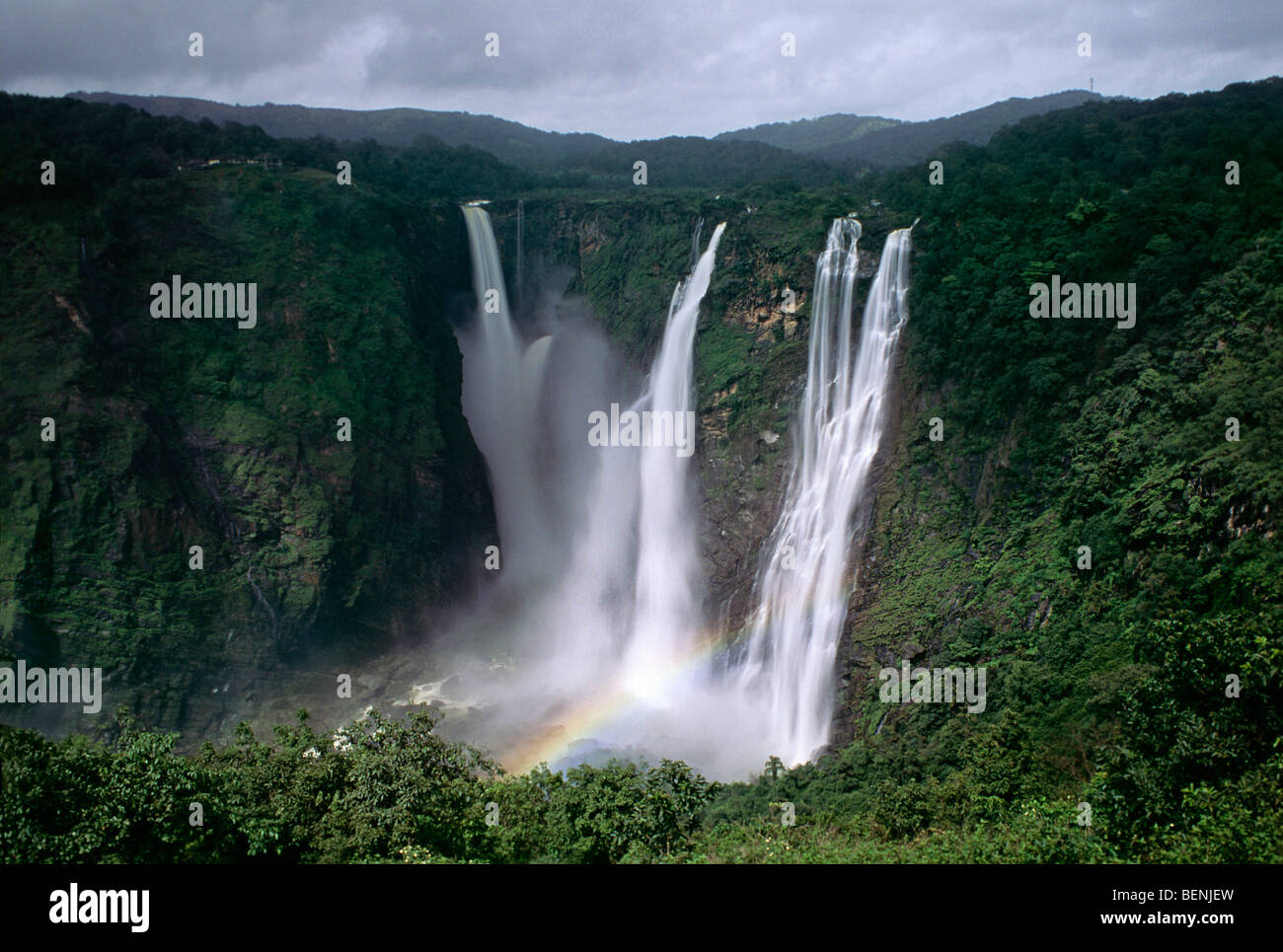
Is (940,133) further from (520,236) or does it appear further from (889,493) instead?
(889,493)

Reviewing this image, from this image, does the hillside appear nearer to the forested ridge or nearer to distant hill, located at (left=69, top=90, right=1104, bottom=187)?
the forested ridge

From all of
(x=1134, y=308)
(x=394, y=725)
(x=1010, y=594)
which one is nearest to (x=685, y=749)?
(x=1010, y=594)

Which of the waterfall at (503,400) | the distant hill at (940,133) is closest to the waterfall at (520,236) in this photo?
the waterfall at (503,400)

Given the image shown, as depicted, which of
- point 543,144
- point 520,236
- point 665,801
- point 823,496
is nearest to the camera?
point 665,801

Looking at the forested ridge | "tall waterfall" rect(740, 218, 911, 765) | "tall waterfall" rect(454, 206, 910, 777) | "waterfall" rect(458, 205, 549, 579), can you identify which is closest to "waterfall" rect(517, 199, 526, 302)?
"waterfall" rect(458, 205, 549, 579)

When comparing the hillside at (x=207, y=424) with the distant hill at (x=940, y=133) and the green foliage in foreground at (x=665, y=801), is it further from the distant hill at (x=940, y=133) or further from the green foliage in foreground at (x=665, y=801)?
the distant hill at (x=940, y=133)

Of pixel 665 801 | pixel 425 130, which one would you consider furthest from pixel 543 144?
pixel 665 801
